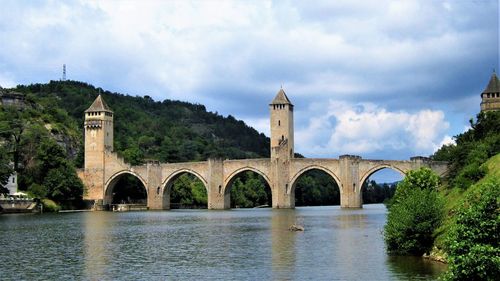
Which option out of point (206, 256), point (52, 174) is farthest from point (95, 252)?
point (52, 174)

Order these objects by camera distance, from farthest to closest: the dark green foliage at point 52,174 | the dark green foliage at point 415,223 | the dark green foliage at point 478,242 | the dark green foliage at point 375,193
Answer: the dark green foliage at point 375,193 → the dark green foliage at point 52,174 → the dark green foliage at point 415,223 → the dark green foliage at point 478,242

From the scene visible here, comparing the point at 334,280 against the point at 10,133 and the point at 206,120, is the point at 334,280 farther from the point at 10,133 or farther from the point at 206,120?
the point at 206,120

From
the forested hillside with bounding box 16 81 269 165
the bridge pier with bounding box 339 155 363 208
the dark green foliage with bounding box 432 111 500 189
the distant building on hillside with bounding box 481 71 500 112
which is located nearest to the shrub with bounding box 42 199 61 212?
the forested hillside with bounding box 16 81 269 165

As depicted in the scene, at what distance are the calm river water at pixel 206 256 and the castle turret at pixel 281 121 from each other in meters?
38.3

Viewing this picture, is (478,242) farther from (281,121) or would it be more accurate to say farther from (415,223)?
(281,121)

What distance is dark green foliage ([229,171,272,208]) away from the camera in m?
93.8

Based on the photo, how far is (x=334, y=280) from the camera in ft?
67.7

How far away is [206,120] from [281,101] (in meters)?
112

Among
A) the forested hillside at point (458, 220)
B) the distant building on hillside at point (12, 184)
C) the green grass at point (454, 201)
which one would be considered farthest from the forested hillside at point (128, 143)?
the green grass at point (454, 201)

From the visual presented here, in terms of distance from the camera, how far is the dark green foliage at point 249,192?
93.8 metres

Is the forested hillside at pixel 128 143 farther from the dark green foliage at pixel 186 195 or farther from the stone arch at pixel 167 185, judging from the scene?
the stone arch at pixel 167 185

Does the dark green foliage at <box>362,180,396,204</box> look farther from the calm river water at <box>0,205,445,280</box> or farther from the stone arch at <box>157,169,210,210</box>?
the calm river water at <box>0,205,445,280</box>

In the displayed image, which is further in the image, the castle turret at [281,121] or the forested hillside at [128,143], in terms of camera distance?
the castle turret at [281,121]

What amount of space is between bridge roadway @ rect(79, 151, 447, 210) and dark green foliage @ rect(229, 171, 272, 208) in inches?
464
